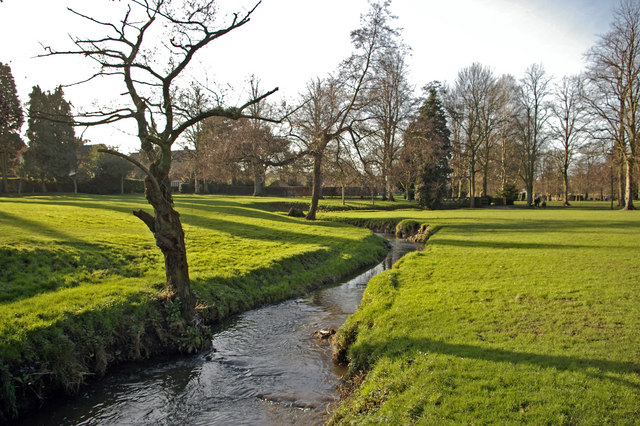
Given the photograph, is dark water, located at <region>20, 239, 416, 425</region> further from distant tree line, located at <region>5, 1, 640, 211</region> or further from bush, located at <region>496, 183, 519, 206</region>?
bush, located at <region>496, 183, 519, 206</region>

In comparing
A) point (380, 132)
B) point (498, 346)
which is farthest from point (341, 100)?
point (498, 346)

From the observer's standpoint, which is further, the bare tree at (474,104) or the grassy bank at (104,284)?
the bare tree at (474,104)

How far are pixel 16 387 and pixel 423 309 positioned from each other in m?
7.80

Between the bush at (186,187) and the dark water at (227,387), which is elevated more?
the bush at (186,187)

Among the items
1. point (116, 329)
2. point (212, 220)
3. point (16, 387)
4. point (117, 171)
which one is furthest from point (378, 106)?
point (117, 171)

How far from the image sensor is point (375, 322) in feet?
27.5

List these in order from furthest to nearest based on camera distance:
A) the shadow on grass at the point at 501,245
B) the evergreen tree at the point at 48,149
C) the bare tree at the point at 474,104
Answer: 1. the bare tree at the point at 474,104
2. the evergreen tree at the point at 48,149
3. the shadow on grass at the point at 501,245

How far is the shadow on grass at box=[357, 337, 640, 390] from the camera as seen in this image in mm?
5352

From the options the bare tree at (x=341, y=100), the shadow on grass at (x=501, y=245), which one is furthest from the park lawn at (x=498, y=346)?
the bare tree at (x=341, y=100)

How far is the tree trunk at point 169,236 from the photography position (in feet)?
27.3

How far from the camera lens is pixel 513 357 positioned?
A: 5965 millimetres

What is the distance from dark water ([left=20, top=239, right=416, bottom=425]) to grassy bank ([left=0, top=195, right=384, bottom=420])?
59 centimetres

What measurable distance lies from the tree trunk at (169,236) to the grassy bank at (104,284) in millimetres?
492

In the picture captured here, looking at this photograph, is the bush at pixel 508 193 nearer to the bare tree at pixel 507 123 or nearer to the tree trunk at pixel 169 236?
the bare tree at pixel 507 123
